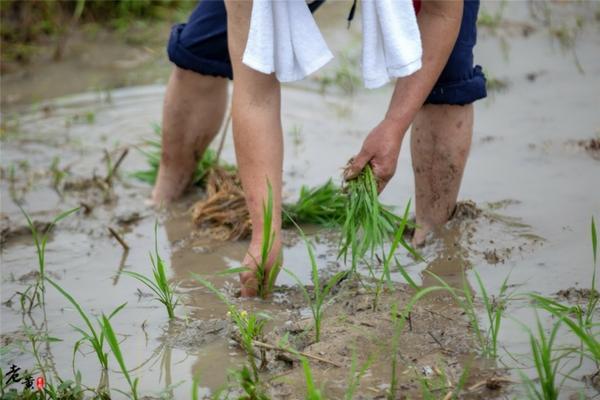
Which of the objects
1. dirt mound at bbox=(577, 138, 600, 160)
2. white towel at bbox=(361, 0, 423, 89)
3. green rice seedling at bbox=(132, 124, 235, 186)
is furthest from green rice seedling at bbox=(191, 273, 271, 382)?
dirt mound at bbox=(577, 138, 600, 160)

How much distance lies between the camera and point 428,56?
106 inches

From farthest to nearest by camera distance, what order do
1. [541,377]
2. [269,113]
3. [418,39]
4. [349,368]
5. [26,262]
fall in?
[26,262] → [269,113] → [418,39] → [349,368] → [541,377]

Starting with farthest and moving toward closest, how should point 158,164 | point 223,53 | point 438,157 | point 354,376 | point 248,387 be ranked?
point 158,164 < point 223,53 < point 438,157 < point 354,376 < point 248,387

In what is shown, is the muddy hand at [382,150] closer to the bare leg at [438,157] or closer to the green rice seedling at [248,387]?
the bare leg at [438,157]

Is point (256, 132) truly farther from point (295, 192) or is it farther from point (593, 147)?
point (593, 147)

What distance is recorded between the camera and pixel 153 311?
2.86m

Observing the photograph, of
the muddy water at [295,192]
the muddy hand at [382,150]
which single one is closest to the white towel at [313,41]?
the muddy hand at [382,150]

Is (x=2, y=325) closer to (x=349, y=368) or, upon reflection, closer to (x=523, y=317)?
(x=349, y=368)

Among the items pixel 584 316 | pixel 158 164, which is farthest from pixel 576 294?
pixel 158 164

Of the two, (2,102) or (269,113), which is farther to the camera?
(2,102)

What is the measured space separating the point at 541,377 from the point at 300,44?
1.14 m

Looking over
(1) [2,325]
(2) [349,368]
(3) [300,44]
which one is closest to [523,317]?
(2) [349,368]

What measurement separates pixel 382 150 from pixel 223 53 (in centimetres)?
100

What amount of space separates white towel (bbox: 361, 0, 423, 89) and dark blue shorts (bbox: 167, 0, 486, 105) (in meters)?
0.32
